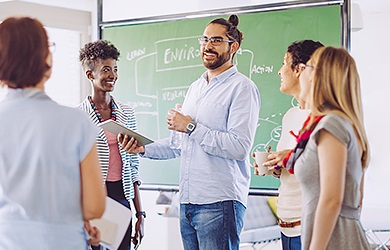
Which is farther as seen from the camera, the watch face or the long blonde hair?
the watch face

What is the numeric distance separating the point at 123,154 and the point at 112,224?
85 cm

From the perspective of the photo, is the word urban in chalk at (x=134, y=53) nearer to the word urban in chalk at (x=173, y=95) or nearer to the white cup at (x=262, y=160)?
the word urban in chalk at (x=173, y=95)

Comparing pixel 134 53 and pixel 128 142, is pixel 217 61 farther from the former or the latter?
pixel 134 53

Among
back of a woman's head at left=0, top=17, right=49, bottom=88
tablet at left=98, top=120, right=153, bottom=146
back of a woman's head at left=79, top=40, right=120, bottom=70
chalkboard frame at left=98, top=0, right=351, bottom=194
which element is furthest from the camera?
chalkboard frame at left=98, top=0, right=351, bottom=194

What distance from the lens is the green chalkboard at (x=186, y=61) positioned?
3.15m

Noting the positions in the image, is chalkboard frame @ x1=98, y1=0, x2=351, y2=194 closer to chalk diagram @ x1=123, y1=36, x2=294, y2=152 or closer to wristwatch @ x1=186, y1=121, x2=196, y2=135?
chalk diagram @ x1=123, y1=36, x2=294, y2=152

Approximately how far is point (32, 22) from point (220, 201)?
123cm

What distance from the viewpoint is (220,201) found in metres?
2.39

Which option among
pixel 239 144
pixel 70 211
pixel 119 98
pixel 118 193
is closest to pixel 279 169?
pixel 239 144

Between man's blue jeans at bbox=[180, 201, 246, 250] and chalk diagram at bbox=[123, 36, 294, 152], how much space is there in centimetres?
91

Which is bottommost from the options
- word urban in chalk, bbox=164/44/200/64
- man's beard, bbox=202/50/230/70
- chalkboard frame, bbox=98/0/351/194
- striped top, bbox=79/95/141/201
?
striped top, bbox=79/95/141/201

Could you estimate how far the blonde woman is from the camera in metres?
1.66

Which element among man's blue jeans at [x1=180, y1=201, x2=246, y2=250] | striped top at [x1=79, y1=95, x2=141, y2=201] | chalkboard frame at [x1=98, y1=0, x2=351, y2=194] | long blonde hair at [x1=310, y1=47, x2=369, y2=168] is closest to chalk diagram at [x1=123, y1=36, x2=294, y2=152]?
chalkboard frame at [x1=98, y1=0, x2=351, y2=194]

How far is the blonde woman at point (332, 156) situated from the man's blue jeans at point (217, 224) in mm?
610
